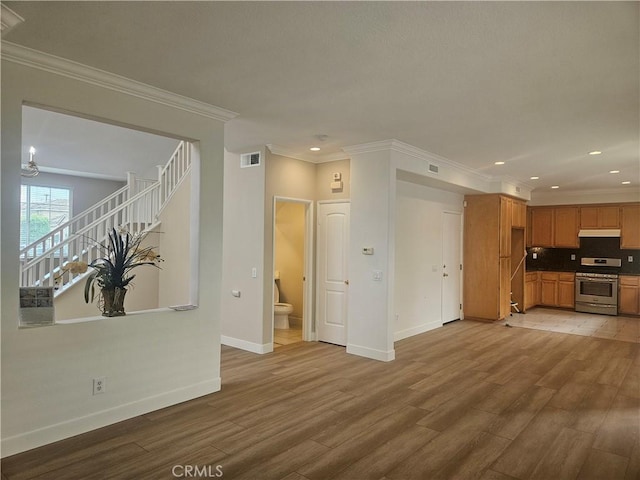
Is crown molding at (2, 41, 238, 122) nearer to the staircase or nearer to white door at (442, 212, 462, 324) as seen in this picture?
the staircase

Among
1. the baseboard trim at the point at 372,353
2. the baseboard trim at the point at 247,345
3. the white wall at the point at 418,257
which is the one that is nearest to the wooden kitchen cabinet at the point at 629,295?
the white wall at the point at 418,257

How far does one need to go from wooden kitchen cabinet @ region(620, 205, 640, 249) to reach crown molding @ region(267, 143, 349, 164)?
7.03 meters

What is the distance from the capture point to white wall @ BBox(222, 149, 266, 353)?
544 cm

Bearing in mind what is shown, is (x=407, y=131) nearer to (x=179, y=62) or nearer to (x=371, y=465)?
(x=179, y=62)

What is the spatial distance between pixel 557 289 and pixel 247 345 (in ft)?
25.2

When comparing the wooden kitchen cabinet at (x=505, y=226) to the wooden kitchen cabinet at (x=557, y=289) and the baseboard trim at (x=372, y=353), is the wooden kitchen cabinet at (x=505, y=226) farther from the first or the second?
the baseboard trim at (x=372, y=353)

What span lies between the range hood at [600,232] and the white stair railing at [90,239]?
30.2 feet

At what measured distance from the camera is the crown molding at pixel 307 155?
5.50m

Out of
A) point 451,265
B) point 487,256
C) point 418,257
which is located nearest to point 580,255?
point 487,256

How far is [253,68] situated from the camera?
3035 mm

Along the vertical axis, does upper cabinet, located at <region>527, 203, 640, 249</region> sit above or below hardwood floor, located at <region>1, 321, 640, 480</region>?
above

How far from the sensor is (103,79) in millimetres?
3174

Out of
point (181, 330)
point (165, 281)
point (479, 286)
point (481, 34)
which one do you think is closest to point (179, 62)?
point (481, 34)

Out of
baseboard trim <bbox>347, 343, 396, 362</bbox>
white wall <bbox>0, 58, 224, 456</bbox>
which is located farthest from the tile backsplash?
white wall <bbox>0, 58, 224, 456</bbox>
